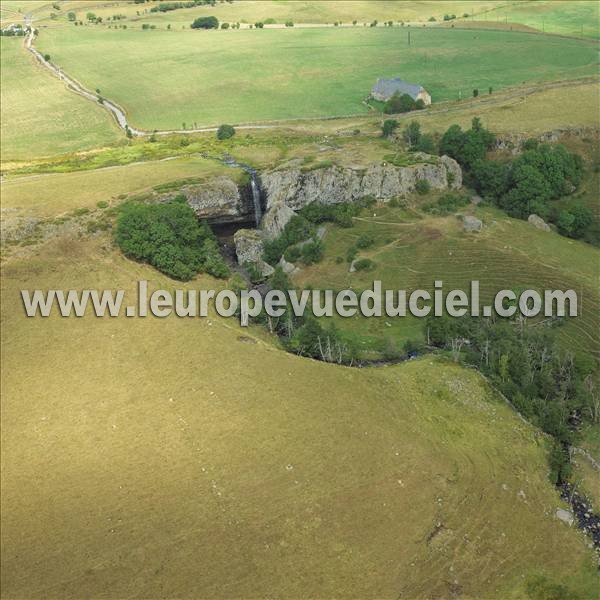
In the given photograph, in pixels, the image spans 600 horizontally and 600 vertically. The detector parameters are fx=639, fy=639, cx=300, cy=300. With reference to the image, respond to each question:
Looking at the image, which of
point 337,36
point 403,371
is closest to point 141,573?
point 403,371

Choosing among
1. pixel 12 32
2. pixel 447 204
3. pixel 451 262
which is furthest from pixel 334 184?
pixel 12 32

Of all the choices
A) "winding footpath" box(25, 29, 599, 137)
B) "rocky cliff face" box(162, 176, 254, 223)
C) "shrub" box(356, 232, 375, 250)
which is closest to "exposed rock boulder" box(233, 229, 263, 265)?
"rocky cliff face" box(162, 176, 254, 223)

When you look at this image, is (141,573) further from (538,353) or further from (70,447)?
(538,353)

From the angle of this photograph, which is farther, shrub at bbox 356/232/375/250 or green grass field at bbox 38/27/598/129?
green grass field at bbox 38/27/598/129

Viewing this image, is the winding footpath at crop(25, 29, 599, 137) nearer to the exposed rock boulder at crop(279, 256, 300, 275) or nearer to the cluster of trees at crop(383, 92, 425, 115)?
the cluster of trees at crop(383, 92, 425, 115)

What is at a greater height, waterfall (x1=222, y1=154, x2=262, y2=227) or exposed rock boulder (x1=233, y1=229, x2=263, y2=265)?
waterfall (x1=222, y1=154, x2=262, y2=227)

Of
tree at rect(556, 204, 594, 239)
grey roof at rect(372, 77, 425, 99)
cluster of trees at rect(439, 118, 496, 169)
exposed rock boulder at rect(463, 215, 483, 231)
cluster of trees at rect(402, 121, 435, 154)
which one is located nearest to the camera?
exposed rock boulder at rect(463, 215, 483, 231)
